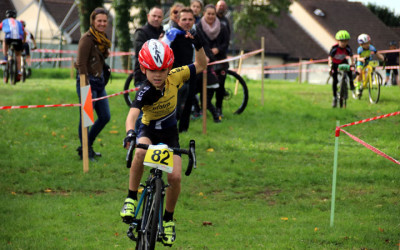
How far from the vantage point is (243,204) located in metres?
8.98

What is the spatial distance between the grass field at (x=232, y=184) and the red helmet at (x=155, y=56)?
2.03 metres

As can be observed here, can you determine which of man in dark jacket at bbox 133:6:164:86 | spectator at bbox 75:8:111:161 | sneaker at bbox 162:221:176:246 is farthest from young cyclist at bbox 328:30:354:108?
sneaker at bbox 162:221:176:246

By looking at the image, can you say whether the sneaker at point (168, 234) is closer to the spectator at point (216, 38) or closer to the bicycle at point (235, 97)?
the spectator at point (216, 38)

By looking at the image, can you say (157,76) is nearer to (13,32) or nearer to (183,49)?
(183,49)

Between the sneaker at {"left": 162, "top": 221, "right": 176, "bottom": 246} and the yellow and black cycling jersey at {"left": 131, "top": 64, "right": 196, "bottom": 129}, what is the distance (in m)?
0.97

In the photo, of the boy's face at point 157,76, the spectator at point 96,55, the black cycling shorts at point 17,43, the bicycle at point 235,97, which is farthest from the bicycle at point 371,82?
the boy's face at point 157,76

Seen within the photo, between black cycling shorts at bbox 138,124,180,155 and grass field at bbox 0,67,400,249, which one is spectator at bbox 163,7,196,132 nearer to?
grass field at bbox 0,67,400,249

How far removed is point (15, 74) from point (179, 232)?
13884mm

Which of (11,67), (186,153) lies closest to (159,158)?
(186,153)

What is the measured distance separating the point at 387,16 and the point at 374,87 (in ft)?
50.4

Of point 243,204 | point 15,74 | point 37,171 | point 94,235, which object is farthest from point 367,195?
point 15,74

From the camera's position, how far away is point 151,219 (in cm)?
593

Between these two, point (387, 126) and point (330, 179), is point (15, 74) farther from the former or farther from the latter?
point (330, 179)

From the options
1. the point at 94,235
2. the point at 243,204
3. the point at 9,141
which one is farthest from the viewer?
the point at 9,141
